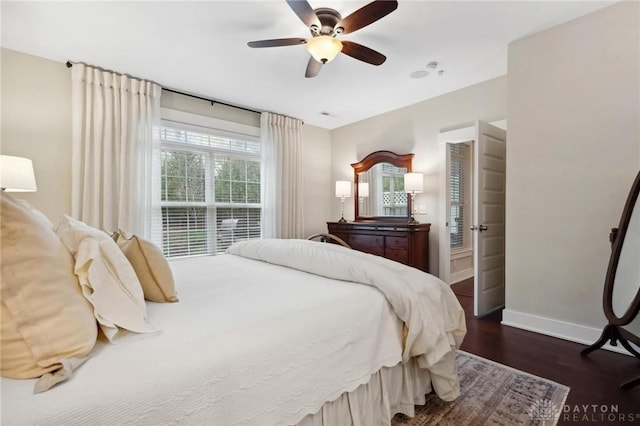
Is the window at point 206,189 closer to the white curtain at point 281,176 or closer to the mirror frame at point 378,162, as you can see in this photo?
the white curtain at point 281,176

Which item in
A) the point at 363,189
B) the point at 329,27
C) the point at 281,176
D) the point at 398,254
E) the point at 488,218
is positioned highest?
the point at 329,27

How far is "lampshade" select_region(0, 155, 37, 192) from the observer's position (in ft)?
7.03

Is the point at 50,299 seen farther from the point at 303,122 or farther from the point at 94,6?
the point at 303,122

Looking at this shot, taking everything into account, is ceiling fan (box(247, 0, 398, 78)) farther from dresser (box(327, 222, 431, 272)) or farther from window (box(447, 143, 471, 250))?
window (box(447, 143, 471, 250))

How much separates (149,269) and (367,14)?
6.52 ft

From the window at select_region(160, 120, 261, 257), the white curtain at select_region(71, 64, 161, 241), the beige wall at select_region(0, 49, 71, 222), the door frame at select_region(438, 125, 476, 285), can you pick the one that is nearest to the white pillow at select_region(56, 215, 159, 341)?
the white curtain at select_region(71, 64, 161, 241)

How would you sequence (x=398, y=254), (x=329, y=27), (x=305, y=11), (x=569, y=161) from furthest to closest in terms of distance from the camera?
(x=398, y=254)
(x=569, y=161)
(x=329, y=27)
(x=305, y=11)

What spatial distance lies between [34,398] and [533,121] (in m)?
3.53

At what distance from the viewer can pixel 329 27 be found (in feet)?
7.00

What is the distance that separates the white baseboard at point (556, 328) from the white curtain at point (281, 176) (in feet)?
9.67

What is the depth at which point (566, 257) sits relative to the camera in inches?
97.3

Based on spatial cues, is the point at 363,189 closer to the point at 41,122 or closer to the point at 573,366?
the point at 573,366

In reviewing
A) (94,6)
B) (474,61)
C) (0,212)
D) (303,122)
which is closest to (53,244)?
(0,212)

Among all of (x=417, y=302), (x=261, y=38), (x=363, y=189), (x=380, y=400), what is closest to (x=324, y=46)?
(x=261, y=38)
